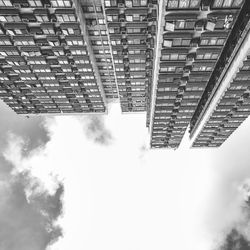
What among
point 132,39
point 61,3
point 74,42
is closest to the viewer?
point 61,3

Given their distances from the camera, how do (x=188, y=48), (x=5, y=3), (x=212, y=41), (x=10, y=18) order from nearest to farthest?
1. (x=212, y=41)
2. (x=5, y=3)
3. (x=188, y=48)
4. (x=10, y=18)

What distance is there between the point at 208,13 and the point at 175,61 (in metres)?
11.0

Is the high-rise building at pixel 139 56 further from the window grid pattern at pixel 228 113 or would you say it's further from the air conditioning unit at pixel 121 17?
the window grid pattern at pixel 228 113

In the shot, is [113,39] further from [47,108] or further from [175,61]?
[47,108]

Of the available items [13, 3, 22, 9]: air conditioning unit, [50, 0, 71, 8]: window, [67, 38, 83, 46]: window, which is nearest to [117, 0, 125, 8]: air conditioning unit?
[50, 0, 71, 8]: window

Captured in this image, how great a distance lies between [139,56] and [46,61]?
70.6ft

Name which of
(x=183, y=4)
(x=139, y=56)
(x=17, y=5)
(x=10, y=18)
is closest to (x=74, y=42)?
(x=10, y=18)

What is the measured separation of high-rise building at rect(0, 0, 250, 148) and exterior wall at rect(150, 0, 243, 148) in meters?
0.12

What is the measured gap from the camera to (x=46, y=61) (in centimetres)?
5350

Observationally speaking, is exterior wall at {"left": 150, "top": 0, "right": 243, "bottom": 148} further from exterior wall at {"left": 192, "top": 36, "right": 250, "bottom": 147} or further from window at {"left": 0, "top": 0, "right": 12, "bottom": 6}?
window at {"left": 0, "top": 0, "right": 12, "bottom": 6}

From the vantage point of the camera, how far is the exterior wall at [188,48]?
29623 mm

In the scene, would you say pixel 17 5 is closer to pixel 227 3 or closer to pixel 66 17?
pixel 66 17

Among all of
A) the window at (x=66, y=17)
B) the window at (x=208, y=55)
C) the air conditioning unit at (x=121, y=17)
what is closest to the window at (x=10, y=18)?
the window at (x=66, y=17)

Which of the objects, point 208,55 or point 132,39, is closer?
point 208,55
